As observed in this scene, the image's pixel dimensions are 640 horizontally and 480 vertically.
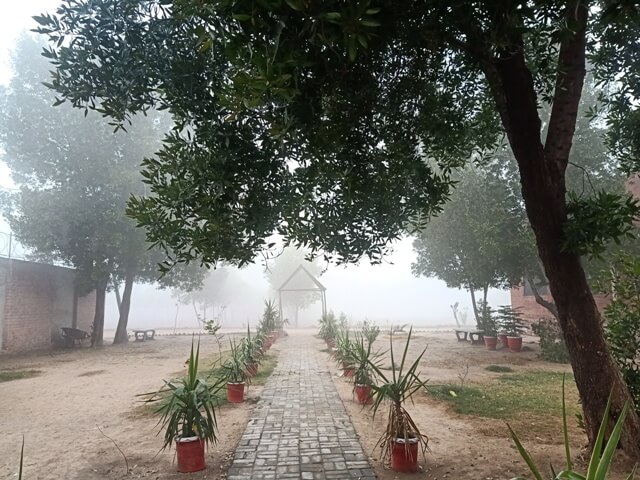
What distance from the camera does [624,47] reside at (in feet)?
16.2

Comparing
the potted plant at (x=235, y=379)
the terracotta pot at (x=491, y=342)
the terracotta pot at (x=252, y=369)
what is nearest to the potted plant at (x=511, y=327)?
the terracotta pot at (x=491, y=342)

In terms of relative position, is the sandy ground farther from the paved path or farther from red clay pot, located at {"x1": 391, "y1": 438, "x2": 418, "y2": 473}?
red clay pot, located at {"x1": 391, "y1": 438, "x2": 418, "y2": 473}

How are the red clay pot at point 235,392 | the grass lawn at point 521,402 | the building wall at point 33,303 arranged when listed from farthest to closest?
the building wall at point 33,303
the red clay pot at point 235,392
the grass lawn at point 521,402

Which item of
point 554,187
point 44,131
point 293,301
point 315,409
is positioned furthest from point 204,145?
point 293,301

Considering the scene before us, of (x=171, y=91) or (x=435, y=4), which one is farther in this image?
(x=171, y=91)

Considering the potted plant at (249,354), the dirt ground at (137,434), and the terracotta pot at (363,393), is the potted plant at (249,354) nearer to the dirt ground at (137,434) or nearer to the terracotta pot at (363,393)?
the dirt ground at (137,434)

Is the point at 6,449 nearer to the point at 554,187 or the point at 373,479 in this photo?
the point at 373,479

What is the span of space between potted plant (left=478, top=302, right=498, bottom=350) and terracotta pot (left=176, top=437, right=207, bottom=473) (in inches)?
545

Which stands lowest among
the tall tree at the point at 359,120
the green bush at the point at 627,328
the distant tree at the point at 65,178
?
the green bush at the point at 627,328

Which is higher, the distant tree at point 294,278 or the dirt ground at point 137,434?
the distant tree at point 294,278

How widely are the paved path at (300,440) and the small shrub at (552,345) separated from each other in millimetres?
7659

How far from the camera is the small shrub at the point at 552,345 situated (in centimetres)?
1265

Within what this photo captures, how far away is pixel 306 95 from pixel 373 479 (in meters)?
3.61

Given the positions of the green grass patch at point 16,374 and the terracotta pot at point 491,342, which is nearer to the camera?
the green grass patch at point 16,374
